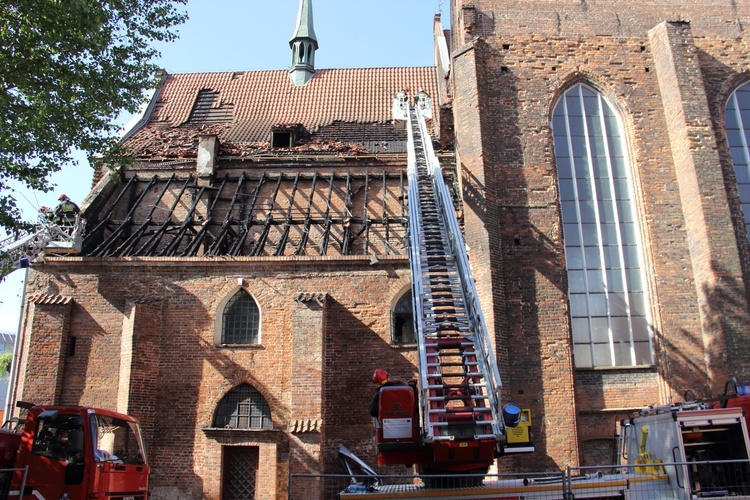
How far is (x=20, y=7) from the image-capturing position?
9.52 metres

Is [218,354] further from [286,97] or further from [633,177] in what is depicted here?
[286,97]

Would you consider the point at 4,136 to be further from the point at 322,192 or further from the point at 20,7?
the point at 322,192

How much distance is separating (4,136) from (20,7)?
1887 millimetres

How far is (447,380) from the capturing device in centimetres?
1188

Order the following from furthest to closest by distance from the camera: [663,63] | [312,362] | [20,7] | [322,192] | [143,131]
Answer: [143,131] → [322,192] → [663,63] → [312,362] → [20,7]

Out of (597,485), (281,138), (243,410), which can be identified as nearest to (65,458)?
(243,410)

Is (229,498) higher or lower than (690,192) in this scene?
lower

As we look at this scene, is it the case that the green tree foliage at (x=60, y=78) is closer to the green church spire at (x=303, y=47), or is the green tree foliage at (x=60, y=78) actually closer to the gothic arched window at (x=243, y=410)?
the gothic arched window at (x=243, y=410)

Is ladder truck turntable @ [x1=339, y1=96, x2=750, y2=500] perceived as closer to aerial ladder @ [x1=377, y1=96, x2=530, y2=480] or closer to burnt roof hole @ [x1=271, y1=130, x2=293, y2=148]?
aerial ladder @ [x1=377, y1=96, x2=530, y2=480]

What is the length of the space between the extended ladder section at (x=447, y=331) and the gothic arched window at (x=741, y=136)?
7833 millimetres

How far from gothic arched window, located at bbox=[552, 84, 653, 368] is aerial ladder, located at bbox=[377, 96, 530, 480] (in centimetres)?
431

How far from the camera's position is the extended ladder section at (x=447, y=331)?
8133 millimetres

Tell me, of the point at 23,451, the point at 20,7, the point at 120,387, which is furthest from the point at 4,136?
the point at 120,387

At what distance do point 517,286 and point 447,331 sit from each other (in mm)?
4308
